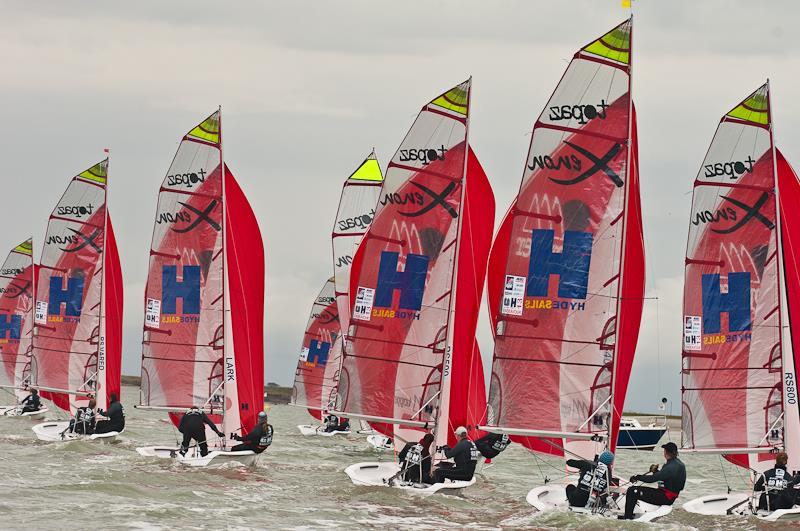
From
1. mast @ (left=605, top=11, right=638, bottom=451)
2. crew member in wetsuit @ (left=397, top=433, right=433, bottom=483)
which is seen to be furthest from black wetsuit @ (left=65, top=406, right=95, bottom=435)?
mast @ (left=605, top=11, right=638, bottom=451)

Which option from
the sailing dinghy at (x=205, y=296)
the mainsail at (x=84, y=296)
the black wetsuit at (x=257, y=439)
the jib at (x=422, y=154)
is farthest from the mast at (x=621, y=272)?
the mainsail at (x=84, y=296)

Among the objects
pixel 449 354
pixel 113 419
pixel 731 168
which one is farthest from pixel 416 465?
pixel 113 419

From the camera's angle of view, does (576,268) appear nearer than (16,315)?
Yes

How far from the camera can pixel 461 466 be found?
86.8 ft

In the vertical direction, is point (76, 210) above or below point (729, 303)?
above

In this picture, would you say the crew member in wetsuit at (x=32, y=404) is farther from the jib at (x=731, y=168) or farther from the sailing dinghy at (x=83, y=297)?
the jib at (x=731, y=168)

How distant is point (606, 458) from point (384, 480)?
18.9 feet

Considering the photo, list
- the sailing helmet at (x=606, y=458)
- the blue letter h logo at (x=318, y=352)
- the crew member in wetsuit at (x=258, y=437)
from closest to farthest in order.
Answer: the sailing helmet at (x=606, y=458), the crew member in wetsuit at (x=258, y=437), the blue letter h logo at (x=318, y=352)

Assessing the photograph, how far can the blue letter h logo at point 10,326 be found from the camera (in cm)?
5788

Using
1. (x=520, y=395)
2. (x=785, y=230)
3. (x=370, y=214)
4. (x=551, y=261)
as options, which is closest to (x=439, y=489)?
(x=520, y=395)

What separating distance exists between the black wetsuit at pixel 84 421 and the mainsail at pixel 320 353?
53.8 feet

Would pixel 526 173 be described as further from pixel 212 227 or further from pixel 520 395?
pixel 212 227

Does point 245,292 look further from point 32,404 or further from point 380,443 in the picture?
point 32,404

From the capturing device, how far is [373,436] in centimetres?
4669
